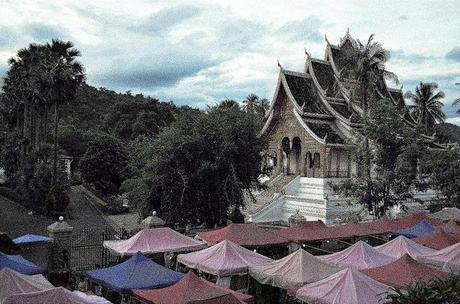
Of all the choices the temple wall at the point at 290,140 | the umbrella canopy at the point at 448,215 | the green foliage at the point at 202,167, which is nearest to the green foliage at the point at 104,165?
the temple wall at the point at 290,140

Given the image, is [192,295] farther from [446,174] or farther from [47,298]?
[446,174]

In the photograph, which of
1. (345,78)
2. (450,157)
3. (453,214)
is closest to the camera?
(453,214)

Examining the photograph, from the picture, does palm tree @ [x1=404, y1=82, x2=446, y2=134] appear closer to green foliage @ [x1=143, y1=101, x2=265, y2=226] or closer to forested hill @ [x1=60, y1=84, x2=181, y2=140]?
forested hill @ [x1=60, y1=84, x2=181, y2=140]

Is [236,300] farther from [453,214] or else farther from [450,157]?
[450,157]

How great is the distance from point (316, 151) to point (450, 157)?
9.49 meters

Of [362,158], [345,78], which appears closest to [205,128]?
[362,158]

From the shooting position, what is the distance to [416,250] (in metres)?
15.3

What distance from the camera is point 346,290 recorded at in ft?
33.3

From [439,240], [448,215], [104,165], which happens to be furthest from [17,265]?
[104,165]

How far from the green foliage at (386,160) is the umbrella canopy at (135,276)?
47.9 feet

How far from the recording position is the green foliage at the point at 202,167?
71.9 ft

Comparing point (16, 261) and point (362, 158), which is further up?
point (362, 158)

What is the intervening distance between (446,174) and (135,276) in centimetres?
2002

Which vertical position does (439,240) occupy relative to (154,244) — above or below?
above
